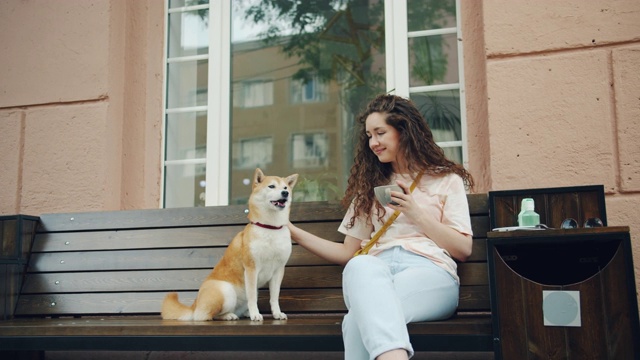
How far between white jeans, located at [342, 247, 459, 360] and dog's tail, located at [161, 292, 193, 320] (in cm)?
91

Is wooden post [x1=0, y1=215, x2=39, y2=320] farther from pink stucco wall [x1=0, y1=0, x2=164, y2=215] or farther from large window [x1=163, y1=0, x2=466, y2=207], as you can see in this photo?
large window [x1=163, y1=0, x2=466, y2=207]

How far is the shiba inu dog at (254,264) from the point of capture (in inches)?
118

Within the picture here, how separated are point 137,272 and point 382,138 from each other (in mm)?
1587

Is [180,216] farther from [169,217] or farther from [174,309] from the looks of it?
[174,309]

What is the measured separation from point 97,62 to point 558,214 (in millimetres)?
2967

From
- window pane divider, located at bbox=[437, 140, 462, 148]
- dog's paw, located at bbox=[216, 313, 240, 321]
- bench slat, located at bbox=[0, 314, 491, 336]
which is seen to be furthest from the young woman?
window pane divider, located at bbox=[437, 140, 462, 148]

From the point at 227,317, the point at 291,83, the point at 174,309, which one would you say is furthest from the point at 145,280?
the point at 291,83

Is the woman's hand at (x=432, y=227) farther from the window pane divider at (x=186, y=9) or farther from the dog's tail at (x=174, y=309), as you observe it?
the window pane divider at (x=186, y=9)

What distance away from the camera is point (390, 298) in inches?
91.8

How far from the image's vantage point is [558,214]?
295 cm

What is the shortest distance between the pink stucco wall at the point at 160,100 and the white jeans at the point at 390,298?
1013 millimetres

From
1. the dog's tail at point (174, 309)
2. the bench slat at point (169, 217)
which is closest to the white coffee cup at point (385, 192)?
the bench slat at point (169, 217)

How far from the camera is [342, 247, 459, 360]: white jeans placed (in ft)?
7.35

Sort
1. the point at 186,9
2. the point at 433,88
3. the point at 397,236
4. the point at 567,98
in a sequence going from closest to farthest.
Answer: the point at 397,236, the point at 567,98, the point at 433,88, the point at 186,9
